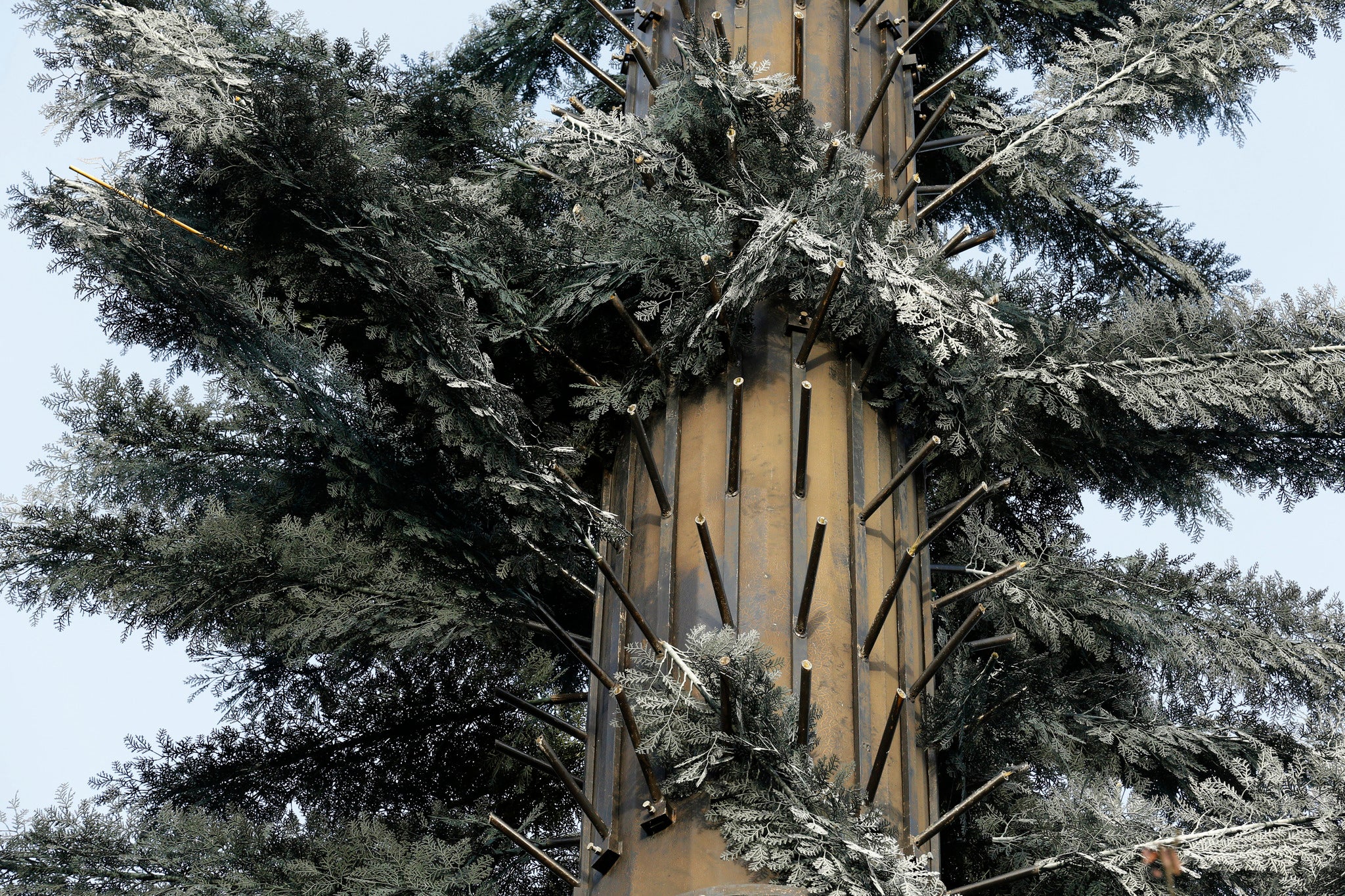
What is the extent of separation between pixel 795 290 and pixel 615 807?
86.1 inches

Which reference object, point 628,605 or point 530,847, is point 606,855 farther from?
point 628,605

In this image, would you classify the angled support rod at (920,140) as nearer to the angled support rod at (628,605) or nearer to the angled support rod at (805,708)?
the angled support rod at (628,605)

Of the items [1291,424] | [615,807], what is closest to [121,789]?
[615,807]

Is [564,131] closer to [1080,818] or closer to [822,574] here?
[822,574]

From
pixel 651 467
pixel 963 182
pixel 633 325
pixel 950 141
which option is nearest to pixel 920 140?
pixel 963 182

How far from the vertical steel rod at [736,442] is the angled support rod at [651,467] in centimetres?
28

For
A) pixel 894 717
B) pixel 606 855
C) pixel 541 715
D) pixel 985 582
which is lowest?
pixel 606 855

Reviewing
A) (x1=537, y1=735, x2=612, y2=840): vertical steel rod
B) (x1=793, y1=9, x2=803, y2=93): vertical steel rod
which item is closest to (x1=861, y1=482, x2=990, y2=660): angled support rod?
(x1=537, y1=735, x2=612, y2=840): vertical steel rod

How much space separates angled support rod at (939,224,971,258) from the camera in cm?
679

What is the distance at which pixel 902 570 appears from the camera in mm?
5965

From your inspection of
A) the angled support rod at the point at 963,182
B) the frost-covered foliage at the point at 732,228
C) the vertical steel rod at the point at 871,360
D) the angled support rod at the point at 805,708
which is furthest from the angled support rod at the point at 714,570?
the angled support rod at the point at 963,182

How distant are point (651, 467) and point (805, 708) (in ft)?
4.37

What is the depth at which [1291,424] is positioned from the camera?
728 centimetres

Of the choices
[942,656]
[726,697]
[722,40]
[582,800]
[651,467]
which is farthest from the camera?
[722,40]
